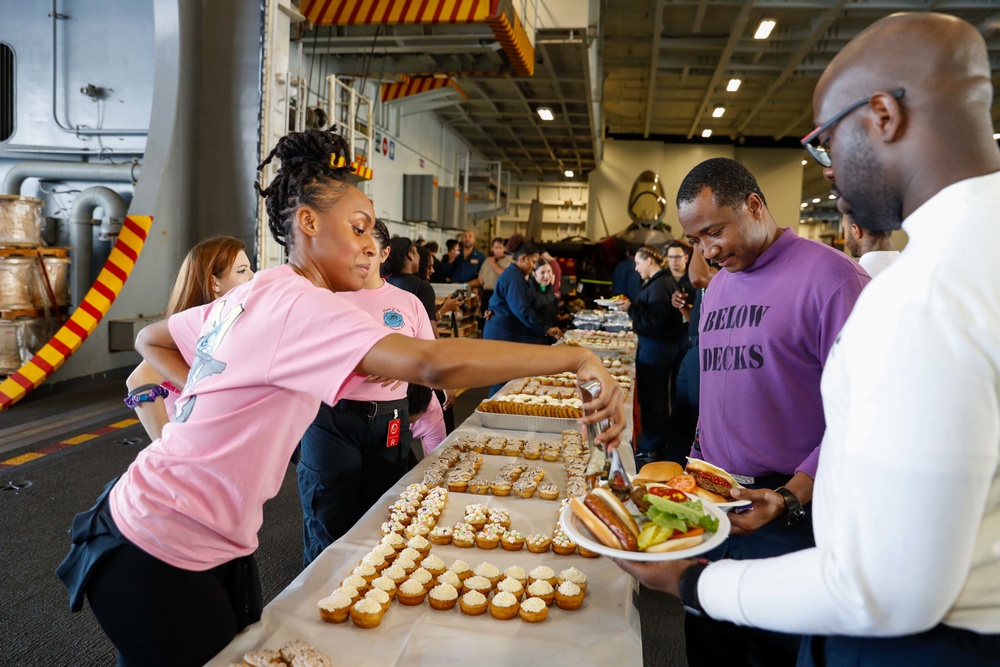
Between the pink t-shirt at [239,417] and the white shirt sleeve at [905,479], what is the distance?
80cm

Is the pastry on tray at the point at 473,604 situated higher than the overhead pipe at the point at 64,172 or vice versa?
the overhead pipe at the point at 64,172

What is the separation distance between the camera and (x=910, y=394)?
0.77 metres

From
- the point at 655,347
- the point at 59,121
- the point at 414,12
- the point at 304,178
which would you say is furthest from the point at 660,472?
the point at 59,121

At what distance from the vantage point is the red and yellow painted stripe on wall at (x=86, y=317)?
684 centimetres

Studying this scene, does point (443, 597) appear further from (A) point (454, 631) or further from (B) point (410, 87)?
(B) point (410, 87)

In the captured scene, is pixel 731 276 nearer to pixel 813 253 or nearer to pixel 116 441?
pixel 813 253

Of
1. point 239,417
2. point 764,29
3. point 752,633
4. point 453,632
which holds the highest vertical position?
point 764,29

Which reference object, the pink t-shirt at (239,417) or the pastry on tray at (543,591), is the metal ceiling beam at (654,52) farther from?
the pink t-shirt at (239,417)

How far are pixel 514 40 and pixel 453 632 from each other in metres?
8.41

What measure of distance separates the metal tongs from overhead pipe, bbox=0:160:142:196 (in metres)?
8.72

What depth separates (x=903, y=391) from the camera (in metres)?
0.78

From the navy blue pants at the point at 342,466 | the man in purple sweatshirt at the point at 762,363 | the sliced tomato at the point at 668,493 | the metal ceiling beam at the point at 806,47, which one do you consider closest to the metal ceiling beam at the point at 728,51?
the metal ceiling beam at the point at 806,47

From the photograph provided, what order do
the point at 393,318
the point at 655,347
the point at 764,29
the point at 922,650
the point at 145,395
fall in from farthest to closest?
the point at 764,29 < the point at 655,347 < the point at 393,318 < the point at 145,395 < the point at 922,650

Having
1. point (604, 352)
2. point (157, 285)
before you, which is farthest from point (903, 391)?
point (157, 285)
